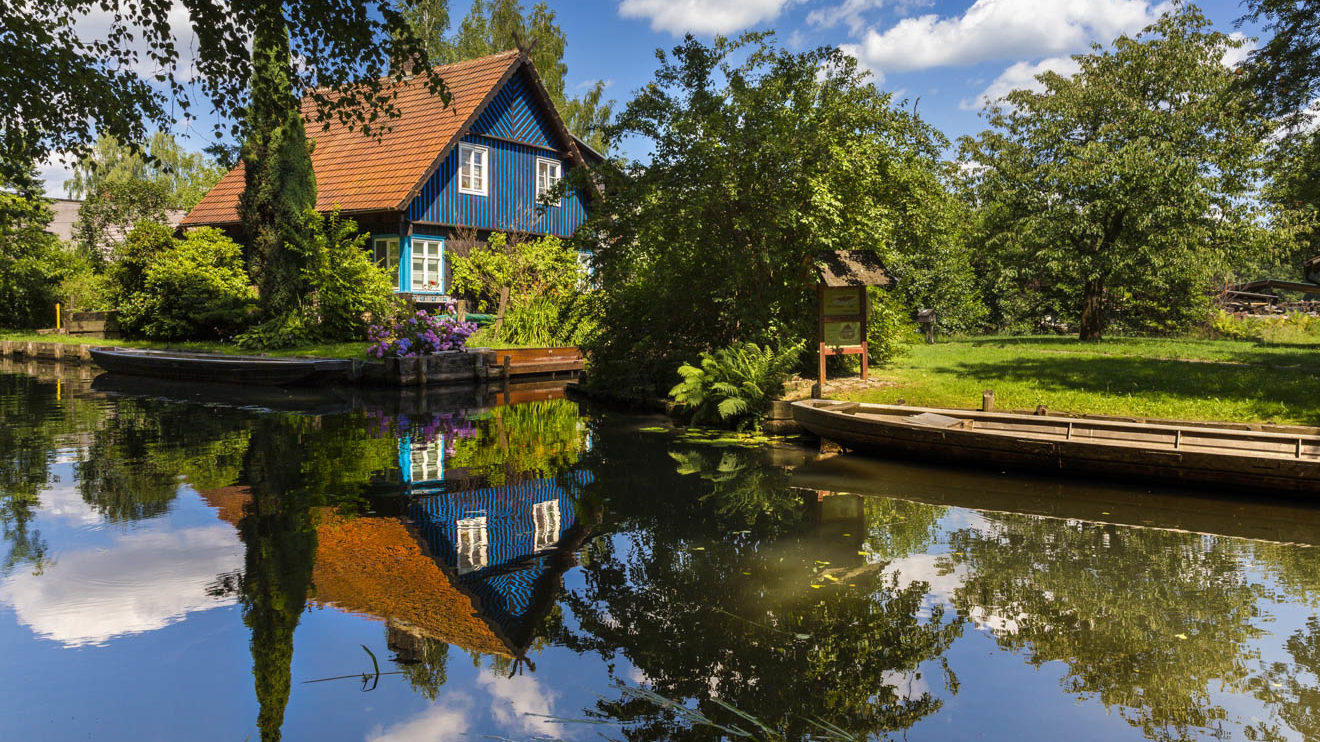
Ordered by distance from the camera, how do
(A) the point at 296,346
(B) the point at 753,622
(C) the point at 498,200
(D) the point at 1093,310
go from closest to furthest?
(B) the point at 753,622 → (A) the point at 296,346 → (D) the point at 1093,310 → (C) the point at 498,200

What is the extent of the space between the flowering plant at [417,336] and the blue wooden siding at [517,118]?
9792mm

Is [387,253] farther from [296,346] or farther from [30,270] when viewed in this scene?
[30,270]

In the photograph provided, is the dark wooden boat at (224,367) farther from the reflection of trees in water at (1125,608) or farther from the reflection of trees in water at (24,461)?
the reflection of trees in water at (1125,608)

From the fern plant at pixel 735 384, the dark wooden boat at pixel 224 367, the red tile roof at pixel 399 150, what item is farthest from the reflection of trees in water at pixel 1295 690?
the red tile roof at pixel 399 150

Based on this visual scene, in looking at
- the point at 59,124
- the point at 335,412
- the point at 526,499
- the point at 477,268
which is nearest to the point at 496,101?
the point at 477,268

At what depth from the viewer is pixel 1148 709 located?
5.12 meters

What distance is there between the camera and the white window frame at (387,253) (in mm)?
28727

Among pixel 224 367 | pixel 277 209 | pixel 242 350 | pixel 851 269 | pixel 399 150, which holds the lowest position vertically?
pixel 224 367

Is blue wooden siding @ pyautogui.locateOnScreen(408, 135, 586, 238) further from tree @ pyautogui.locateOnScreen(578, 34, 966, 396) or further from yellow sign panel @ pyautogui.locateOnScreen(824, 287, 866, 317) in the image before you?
yellow sign panel @ pyautogui.locateOnScreen(824, 287, 866, 317)

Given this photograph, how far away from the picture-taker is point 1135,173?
82.0ft

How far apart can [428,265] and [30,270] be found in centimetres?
1857

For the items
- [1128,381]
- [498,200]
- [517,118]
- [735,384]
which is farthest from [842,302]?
[517,118]

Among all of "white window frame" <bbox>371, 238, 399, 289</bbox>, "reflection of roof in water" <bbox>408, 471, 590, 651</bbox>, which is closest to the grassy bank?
"white window frame" <bbox>371, 238, 399, 289</bbox>

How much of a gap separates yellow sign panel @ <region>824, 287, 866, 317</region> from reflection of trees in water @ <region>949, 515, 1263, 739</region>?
7919mm
